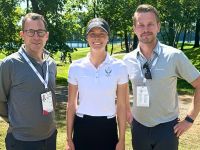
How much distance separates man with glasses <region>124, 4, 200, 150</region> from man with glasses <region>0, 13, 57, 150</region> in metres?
0.93

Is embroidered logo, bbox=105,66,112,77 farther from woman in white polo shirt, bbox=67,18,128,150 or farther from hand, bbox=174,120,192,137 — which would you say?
hand, bbox=174,120,192,137

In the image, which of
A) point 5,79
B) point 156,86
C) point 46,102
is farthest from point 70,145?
point 156,86

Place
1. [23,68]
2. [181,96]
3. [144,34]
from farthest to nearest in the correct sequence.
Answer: [181,96] → [144,34] → [23,68]

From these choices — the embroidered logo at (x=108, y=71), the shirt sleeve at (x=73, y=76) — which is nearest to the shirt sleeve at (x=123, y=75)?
the embroidered logo at (x=108, y=71)

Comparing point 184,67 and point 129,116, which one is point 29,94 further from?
point 184,67

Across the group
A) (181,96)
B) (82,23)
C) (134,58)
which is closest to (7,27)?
(181,96)

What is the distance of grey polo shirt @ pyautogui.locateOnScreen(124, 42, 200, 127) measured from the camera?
13.6 ft

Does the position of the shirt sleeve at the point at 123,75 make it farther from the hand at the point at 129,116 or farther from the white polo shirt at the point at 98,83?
the hand at the point at 129,116

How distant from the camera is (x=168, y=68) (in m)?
4.12

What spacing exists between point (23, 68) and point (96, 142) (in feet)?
3.35

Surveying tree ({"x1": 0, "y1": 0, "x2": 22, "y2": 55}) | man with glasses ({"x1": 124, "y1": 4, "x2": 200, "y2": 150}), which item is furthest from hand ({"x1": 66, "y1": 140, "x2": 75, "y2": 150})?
tree ({"x1": 0, "y1": 0, "x2": 22, "y2": 55})

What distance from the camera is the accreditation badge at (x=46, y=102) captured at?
4008 mm

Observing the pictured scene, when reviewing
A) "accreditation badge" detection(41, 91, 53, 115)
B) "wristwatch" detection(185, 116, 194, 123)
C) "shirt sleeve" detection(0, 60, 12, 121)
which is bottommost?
"wristwatch" detection(185, 116, 194, 123)

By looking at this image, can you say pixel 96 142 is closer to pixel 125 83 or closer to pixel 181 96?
pixel 125 83
